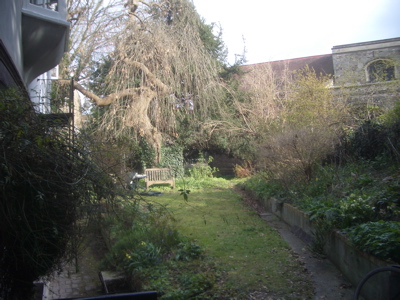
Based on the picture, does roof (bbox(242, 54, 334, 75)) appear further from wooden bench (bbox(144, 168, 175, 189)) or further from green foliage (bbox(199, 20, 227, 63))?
wooden bench (bbox(144, 168, 175, 189))

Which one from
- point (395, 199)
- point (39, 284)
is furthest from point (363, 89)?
point (39, 284)

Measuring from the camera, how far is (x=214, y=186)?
18.7 m

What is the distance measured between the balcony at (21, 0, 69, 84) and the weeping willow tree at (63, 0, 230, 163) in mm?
3506

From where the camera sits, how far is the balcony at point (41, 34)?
7.44m

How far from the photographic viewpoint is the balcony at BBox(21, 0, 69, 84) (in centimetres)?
744

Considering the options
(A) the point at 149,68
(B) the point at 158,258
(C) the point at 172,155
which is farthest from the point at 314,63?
(B) the point at 158,258

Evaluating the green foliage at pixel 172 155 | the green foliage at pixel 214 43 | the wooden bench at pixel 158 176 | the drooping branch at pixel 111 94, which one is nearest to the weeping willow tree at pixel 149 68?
the drooping branch at pixel 111 94

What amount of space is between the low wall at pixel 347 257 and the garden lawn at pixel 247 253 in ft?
1.65

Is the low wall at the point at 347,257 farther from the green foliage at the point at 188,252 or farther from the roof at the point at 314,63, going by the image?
the roof at the point at 314,63

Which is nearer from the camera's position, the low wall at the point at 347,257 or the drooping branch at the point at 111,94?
the low wall at the point at 347,257

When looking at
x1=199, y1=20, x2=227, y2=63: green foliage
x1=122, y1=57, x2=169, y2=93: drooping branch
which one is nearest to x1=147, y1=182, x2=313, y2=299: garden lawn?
x1=122, y1=57, x2=169, y2=93: drooping branch

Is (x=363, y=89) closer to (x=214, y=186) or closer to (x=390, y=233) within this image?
(x=214, y=186)

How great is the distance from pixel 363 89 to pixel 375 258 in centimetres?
1563

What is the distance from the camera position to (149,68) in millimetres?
13023
